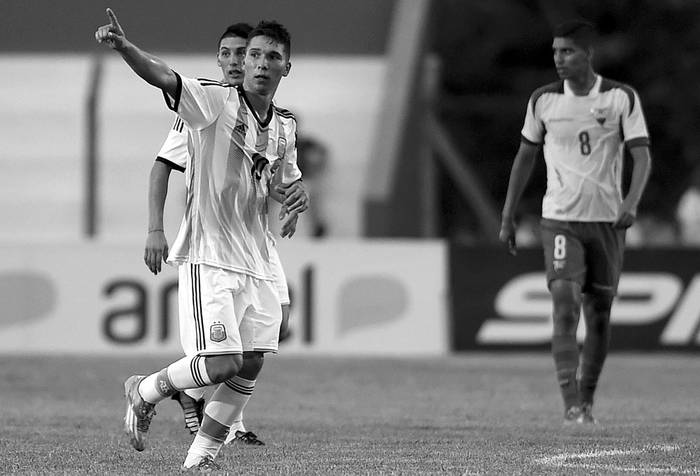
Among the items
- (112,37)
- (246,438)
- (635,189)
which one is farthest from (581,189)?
(112,37)

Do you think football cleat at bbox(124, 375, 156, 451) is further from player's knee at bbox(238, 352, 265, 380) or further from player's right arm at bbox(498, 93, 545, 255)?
player's right arm at bbox(498, 93, 545, 255)

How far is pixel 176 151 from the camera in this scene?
28.5 feet

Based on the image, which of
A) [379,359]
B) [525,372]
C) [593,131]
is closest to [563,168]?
[593,131]

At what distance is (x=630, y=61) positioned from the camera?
115 feet

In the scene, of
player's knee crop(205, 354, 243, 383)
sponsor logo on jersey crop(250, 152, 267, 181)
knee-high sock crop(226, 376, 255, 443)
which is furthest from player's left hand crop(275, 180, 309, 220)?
knee-high sock crop(226, 376, 255, 443)

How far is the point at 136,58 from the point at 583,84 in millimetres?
4516

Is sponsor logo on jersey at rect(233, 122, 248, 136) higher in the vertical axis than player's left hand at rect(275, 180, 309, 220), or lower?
higher

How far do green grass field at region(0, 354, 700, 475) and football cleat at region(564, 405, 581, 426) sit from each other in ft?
0.43

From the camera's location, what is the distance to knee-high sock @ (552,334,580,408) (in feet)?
35.0

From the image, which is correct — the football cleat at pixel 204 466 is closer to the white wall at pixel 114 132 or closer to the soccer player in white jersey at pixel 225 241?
the soccer player in white jersey at pixel 225 241

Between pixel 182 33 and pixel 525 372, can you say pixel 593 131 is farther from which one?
pixel 182 33

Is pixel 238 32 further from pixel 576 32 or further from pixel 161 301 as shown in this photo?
pixel 161 301

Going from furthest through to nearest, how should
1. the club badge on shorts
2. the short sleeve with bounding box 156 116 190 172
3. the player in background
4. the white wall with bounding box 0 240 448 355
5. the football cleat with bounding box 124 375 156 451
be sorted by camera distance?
the white wall with bounding box 0 240 448 355, the short sleeve with bounding box 156 116 190 172, the football cleat with bounding box 124 375 156 451, the player in background, the club badge on shorts

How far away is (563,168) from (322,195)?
1071 centimetres
